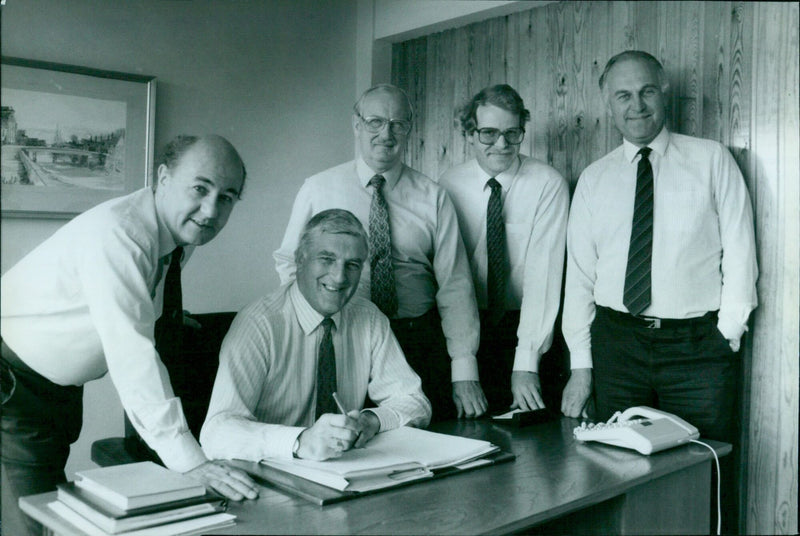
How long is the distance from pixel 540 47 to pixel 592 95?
0.21 metres

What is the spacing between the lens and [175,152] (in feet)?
4.55

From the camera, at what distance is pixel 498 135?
6.97ft

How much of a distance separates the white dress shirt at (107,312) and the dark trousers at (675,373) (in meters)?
1.16

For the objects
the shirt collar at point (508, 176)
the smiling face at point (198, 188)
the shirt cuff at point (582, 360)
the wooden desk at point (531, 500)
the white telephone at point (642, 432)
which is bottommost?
the wooden desk at point (531, 500)

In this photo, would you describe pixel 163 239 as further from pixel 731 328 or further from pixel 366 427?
pixel 731 328

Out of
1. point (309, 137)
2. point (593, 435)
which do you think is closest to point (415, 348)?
point (593, 435)

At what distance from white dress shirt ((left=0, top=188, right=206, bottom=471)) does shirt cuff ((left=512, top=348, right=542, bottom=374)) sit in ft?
3.41

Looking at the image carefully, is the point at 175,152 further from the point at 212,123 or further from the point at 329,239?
the point at 212,123

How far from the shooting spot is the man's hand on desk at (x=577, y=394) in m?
1.86

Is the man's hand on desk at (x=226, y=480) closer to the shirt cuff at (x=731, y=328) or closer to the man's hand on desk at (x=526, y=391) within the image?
the man's hand on desk at (x=526, y=391)

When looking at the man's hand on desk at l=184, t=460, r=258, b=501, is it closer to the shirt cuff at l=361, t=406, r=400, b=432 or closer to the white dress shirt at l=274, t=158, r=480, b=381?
the shirt cuff at l=361, t=406, r=400, b=432

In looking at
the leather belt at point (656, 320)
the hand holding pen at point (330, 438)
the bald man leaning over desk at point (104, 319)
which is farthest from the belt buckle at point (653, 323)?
the bald man leaning over desk at point (104, 319)

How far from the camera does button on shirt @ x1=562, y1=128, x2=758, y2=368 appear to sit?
5.45ft

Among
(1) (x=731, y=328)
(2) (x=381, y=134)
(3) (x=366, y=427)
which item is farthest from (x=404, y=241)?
(1) (x=731, y=328)
